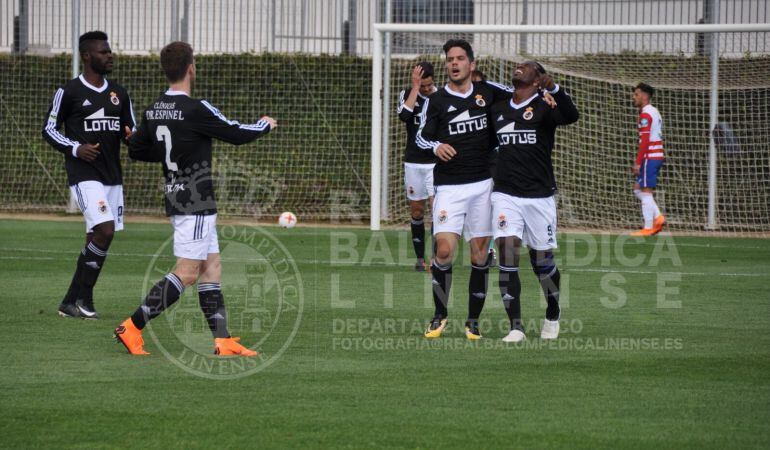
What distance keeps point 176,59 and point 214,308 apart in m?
1.71

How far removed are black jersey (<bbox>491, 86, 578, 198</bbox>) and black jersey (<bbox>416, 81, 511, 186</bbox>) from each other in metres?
0.12

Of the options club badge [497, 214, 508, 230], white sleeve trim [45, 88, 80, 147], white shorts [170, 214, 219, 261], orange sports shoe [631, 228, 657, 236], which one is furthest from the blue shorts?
white shorts [170, 214, 219, 261]

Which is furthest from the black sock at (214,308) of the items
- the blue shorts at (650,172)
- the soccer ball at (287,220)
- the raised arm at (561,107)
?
the blue shorts at (650,172)

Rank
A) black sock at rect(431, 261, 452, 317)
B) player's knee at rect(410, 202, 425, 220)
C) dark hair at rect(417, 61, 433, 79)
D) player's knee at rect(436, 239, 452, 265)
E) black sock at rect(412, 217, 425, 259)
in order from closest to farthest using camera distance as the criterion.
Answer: player's knee at rect(436, 239, 452, 265) → black sock at rect(431, 261, 452, 317) → dark hair at rect(417, 61, 433, 79) → black sock at rect(412, 217, 425, 259) → player's knee at rect(410, 202, 425, 220)

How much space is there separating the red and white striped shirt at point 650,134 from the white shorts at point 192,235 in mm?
11075

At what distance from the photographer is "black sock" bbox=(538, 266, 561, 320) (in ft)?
25.8

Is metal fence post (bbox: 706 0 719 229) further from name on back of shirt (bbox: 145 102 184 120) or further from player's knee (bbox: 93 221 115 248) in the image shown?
name on back of shirt (bbox: 145 102 184 120)

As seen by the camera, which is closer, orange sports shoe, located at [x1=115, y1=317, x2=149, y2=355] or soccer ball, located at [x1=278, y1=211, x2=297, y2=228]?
orange sports shoe, located at [x1=115, y1=317, x2=149, y2=355]

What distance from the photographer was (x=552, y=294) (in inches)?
310

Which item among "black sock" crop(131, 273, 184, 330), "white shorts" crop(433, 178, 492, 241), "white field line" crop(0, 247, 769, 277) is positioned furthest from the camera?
"white field line" crop(0, 247, 769, 277)

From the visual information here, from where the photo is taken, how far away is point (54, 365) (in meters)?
6.73

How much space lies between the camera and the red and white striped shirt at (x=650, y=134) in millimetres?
16625

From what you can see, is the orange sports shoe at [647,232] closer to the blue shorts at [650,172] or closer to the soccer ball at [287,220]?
the blue shorts at [650,172]

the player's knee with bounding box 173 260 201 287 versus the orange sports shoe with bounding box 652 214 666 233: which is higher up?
the orange sports shoe with bounding box 652 214 666 233
